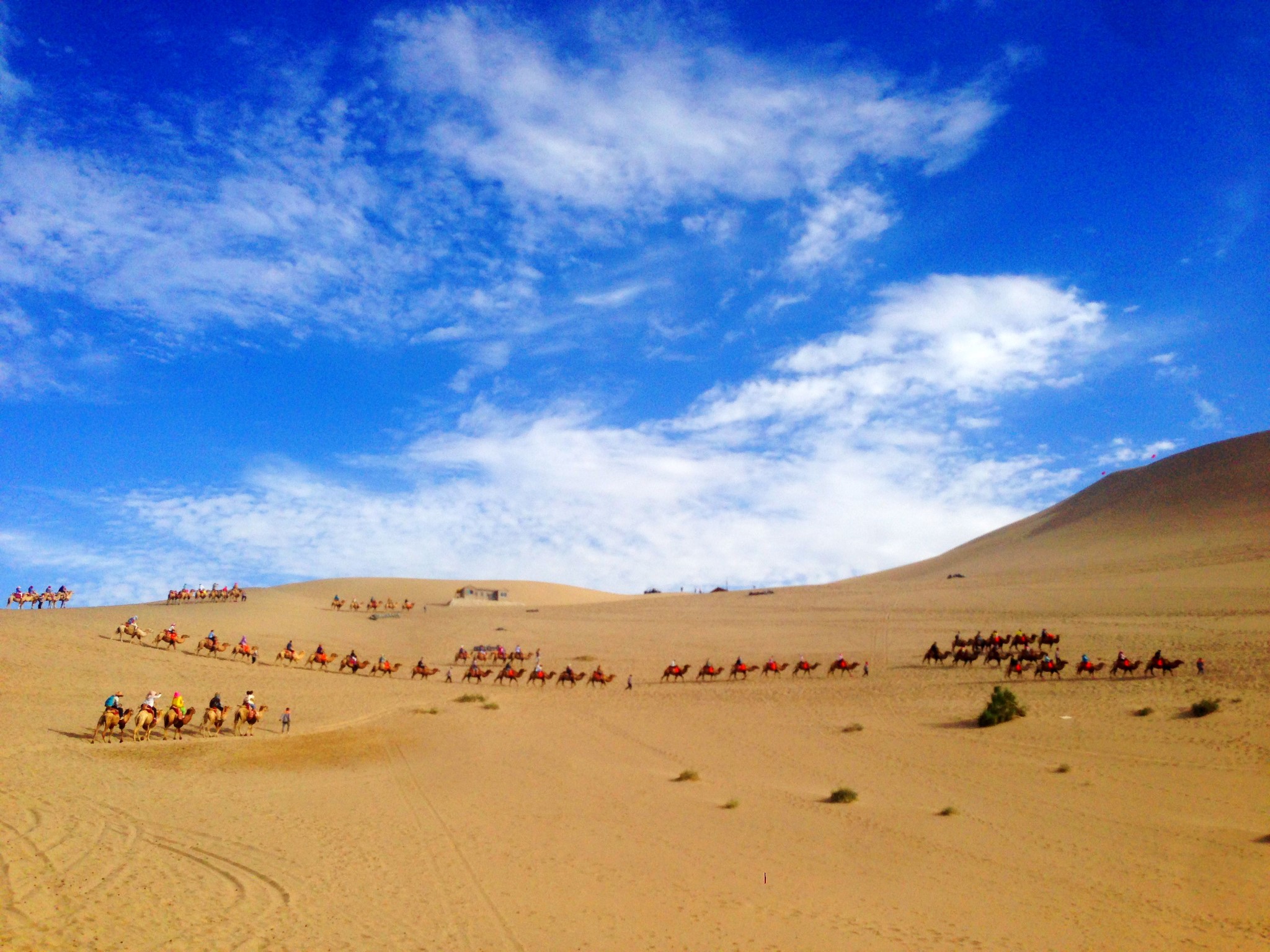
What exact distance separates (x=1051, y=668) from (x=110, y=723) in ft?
99.1

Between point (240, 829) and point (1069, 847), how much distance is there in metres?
14.3

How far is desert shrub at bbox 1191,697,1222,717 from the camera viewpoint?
23.3 m

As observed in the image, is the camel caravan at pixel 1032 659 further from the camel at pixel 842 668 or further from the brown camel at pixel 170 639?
the brown camel at pixel 170 639

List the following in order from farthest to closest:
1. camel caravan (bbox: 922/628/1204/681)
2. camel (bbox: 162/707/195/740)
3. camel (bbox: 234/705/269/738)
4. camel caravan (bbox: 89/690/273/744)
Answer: camel caravan (bbox: 922/628/1204/681), camel (bbox: 234/705/269/738), camel (bbox: 162/707/195/740), camel caravan (bbox: 89/690/273/744)

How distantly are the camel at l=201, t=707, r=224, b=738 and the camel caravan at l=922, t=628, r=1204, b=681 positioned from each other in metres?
26.5

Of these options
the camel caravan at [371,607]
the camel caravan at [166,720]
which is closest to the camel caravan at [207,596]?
the camel caravan at [371,607]

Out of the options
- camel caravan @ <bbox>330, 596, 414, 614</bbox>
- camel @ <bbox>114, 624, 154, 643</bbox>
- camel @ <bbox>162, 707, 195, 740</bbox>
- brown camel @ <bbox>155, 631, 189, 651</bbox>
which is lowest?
camel @ <bbox>162, 707, 195, 740</bbox>

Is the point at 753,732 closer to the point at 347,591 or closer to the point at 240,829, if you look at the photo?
the point at 240,829

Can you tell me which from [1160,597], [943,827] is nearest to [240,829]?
[943,827]

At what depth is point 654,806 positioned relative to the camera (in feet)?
57.5

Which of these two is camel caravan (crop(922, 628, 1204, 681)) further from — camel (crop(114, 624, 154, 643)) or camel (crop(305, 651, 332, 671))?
camel (crop(114, 624, 154, 643))

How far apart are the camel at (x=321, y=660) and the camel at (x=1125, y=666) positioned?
3145 centimetres

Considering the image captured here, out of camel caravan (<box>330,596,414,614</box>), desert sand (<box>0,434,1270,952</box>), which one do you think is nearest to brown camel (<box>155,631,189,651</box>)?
desert sand (<box>0,434,1270,952</box>)

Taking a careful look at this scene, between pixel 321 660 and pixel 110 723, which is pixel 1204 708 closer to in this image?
pixel 110 723
